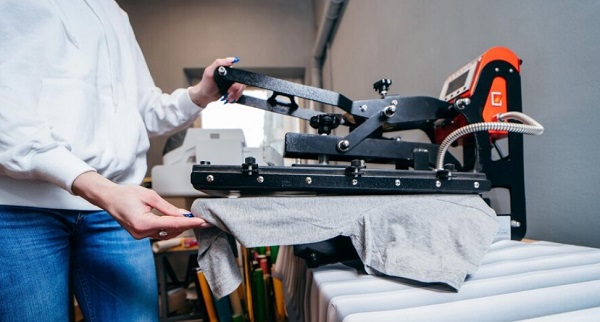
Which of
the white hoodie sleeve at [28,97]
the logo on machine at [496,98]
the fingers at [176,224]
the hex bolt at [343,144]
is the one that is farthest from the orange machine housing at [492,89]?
the white hoodie sleeve at [28,97]

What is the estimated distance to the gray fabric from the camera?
0.38 m

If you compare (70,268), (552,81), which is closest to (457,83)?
(552,81)

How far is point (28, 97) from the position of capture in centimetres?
48

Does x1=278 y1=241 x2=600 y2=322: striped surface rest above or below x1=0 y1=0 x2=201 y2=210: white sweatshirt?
below

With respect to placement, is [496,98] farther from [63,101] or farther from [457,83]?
[63,101]

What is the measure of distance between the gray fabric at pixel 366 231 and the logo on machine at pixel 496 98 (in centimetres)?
33

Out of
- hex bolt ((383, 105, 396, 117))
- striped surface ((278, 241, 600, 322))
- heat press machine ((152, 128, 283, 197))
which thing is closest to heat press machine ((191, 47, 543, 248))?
hex bolt ((383, 105, 396, 117))

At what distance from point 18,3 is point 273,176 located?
0.53m

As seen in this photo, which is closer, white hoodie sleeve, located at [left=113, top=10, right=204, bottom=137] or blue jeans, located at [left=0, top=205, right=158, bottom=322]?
blue jeans, located at [left=0, top=205, right=158, bottom=322]

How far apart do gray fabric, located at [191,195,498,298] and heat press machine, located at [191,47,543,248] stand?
1.5 inches

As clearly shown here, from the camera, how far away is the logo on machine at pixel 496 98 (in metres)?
0.65

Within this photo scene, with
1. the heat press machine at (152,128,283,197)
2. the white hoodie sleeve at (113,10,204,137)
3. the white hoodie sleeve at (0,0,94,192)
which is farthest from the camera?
the heat press machine at (152,128,283,197)

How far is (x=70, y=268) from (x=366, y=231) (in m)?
0.63

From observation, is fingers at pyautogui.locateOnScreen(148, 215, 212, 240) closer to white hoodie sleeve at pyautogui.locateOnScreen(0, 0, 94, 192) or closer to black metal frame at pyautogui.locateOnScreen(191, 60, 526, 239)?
black metal frame at pyautogui.locateOnScreen(191, 60, 526, 239)
